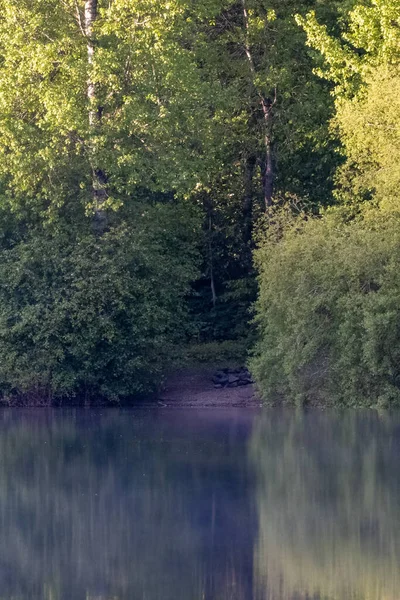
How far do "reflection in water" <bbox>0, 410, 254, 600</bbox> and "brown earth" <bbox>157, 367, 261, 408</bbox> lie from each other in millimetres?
4798

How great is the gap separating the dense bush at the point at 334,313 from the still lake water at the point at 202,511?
2182mm

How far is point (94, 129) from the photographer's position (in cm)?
2597

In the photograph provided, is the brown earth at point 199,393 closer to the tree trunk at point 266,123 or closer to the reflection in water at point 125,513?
the reflection in water at point 125,513

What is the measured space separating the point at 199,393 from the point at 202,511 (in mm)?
14611

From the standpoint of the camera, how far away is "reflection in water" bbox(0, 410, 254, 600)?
10227 mm

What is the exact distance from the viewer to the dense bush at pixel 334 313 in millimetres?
23422

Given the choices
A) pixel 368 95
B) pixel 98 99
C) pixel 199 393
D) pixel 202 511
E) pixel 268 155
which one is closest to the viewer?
pixel 202 511

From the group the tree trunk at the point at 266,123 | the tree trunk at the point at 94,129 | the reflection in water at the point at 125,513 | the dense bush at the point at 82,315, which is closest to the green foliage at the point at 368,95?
the tree trunk at the point at 266,123

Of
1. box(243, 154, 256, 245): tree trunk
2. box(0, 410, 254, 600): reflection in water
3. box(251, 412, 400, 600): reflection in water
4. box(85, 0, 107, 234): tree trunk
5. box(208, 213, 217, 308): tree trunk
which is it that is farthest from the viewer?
box(208, 213, 217, 308): tree trunk

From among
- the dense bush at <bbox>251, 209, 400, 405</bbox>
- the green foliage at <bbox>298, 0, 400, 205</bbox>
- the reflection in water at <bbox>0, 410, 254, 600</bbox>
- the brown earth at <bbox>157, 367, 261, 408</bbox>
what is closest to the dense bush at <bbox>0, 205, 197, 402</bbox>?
the brown earth at <bbox>157, 367, 261, 408</bbox>

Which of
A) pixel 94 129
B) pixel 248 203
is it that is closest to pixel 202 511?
pixel 94 129

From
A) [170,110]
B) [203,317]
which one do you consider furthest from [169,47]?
[203,317]

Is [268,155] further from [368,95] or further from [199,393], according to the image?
[199,393]

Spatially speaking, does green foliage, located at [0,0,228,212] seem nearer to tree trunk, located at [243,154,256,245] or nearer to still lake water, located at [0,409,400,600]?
tree trunk, located at [243,154,256,245]
